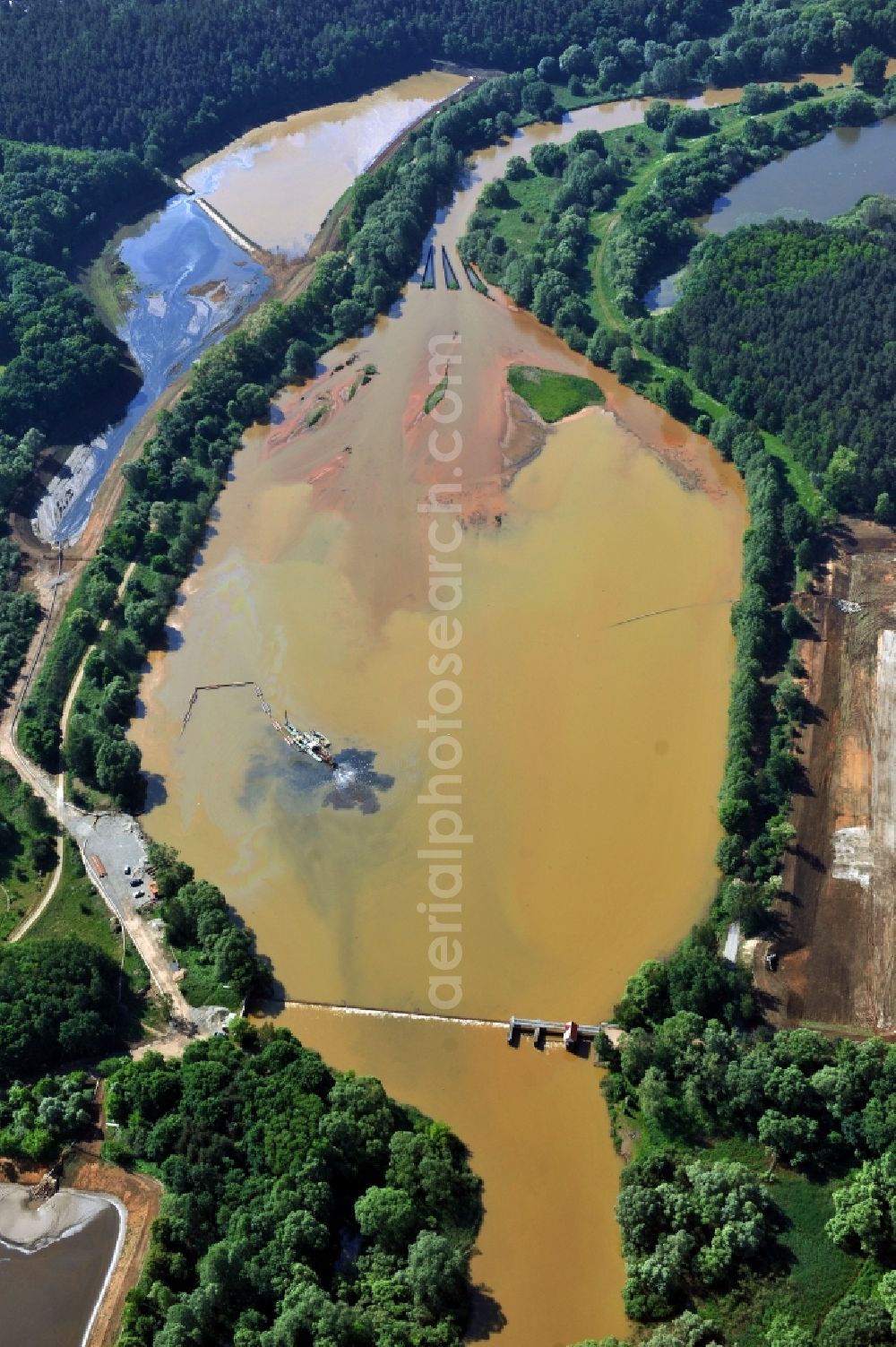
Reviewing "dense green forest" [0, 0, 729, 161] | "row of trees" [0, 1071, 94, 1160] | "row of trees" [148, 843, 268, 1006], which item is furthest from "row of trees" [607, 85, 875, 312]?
"row of trees" [0, 1071, 94, 1160]

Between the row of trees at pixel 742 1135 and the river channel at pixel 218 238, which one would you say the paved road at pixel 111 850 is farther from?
the row of trees at pixel 742 1135

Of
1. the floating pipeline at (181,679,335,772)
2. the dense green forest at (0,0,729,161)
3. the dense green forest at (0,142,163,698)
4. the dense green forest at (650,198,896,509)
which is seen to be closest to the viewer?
the floating pipeline at (181,679,335,772)

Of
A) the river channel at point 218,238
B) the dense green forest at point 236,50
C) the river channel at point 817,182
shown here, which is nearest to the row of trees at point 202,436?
the river channel at point 218,238

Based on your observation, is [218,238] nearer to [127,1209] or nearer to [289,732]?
[289,732]

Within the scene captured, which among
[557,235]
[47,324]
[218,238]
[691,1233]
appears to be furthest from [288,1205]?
[218,238]

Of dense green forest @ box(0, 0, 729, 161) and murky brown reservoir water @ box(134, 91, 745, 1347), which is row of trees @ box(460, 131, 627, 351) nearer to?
murky brown reservoir water @ box(134, 91, 745, 1347)

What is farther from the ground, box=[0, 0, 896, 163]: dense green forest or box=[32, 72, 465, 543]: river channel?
box=[0, 0, 896, 163]: dense green forest

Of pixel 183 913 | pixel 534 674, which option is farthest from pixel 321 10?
pixel 183 913
